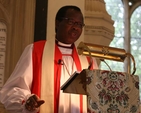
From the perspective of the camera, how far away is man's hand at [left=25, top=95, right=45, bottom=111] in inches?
101

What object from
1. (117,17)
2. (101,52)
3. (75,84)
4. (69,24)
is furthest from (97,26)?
(117,17)

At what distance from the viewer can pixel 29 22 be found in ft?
14.3

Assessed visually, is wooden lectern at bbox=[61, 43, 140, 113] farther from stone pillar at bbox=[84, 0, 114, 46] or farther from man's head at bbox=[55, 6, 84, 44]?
stone pillar at bbox=[84, 0, 114, 46]

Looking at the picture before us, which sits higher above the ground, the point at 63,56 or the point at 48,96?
the point at 63,56

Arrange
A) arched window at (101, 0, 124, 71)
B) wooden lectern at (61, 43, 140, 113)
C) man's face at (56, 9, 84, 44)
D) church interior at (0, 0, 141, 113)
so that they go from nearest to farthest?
wooden lectern at (61, 43, 140, 113) < man's face at (56, 9, 84, 44) < church interior at (0, 0, 141, 113) < arched window at (101, 0, 124, 71)

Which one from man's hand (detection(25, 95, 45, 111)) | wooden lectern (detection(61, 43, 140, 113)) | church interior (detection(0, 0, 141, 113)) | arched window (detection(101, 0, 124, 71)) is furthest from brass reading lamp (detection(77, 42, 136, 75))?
arched window (detection(101, 0, 124, 71))

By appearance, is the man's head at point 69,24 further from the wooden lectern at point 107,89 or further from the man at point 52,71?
the wooden lectern at point 107,89

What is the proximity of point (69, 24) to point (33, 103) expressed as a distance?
744mm

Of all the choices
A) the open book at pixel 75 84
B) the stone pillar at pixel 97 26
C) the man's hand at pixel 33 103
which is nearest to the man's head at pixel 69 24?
the open book at pixel 75 84

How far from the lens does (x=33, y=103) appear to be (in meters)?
2.58

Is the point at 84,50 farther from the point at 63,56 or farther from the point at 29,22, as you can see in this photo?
the point at 29,22

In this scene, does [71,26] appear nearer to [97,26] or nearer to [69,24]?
[69,24]

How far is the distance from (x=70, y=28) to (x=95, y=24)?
154 cm

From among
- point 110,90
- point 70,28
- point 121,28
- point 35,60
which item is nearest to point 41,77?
point 35,60
